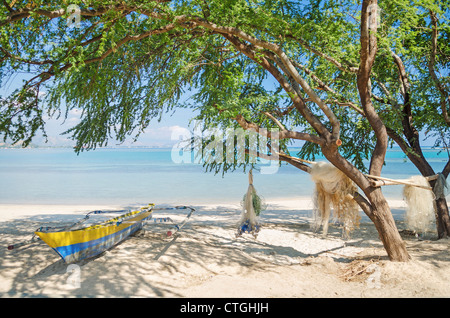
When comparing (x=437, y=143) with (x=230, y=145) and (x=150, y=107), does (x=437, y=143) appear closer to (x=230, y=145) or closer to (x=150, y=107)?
(x=230, y=145)

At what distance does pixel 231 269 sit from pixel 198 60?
3.53 m

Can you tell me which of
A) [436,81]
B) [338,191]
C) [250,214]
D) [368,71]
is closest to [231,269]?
[250,214]

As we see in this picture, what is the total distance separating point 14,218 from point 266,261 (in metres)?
7.95

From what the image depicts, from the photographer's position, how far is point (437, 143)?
8648 millimetres

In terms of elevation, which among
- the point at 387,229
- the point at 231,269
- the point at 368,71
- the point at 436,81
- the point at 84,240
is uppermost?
the point at 436,81

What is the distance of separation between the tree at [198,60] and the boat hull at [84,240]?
1.84 m

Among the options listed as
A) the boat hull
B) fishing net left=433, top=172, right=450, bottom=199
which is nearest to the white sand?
the boat hull

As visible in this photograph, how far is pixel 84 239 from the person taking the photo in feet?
18.0

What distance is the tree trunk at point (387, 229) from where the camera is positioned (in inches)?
215

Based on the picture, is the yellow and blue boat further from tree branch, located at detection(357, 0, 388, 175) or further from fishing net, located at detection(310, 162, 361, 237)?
tree branch, located at detection(357, 0, 388, 175)

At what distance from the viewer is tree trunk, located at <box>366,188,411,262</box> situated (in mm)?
5457

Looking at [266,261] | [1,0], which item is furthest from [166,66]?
[266,261]

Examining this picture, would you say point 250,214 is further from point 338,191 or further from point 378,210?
point 378,210

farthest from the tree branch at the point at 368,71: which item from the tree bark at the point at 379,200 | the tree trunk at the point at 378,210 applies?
the tree trunk at the point at 378,210
